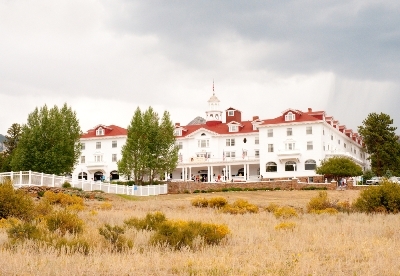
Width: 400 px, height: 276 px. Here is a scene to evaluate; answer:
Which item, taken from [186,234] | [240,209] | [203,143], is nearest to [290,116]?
[203,143]

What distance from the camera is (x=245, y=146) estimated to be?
269 ft

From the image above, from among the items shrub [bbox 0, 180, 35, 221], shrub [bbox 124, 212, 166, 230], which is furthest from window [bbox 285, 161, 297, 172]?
shrub [bbox 124, 212, 166, 230]

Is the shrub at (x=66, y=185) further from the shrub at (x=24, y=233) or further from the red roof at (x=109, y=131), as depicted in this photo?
the red roof at (x=109, y=131)

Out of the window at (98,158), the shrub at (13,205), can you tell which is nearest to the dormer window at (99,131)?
the window at (98,158)

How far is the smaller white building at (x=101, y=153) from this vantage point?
87.5 meters

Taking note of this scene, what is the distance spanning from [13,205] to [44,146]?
1502 inches

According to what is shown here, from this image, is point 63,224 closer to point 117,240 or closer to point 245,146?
point 117,240

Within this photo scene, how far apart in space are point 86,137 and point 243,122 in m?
25.5

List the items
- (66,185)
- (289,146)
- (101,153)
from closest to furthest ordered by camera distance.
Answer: (66,185) → (289,146) → (101,153)

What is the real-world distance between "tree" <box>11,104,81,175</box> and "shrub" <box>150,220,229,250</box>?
43.3 metres

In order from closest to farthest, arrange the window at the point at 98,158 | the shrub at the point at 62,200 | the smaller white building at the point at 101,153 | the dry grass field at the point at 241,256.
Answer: the dry grass field at the point at 241,256
the shrub at the point at 62,200
the smaller white building at the point at 101,153
the window at the point at 98,158

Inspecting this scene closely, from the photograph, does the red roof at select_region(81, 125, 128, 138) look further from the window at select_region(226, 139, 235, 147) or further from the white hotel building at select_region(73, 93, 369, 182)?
the window at select_region(226, 139, 235, 147)

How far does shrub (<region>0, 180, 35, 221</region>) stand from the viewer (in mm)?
18000

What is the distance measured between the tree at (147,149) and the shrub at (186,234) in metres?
48.3
